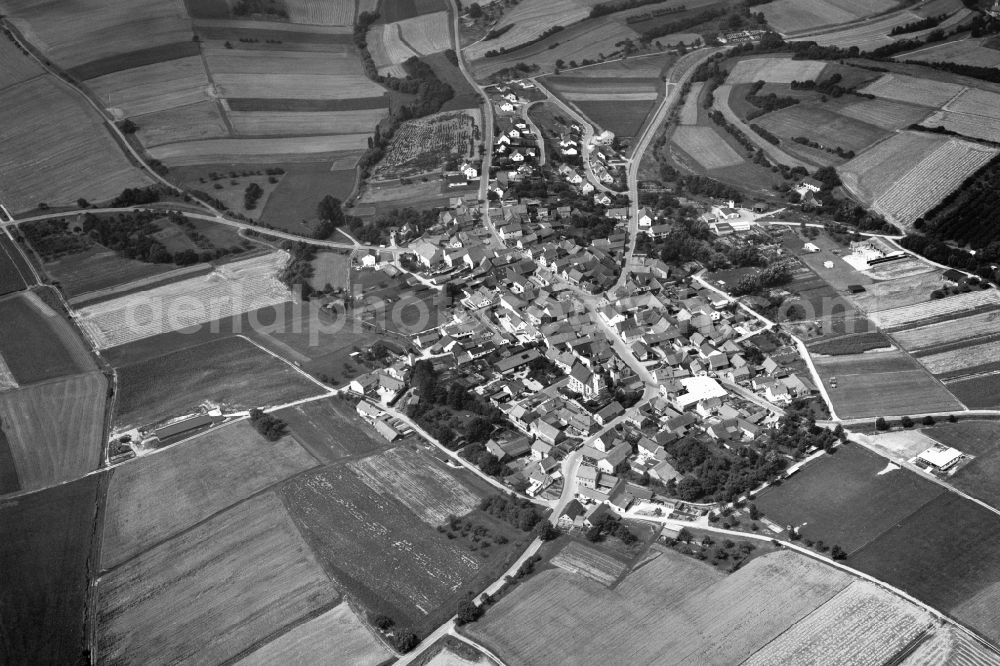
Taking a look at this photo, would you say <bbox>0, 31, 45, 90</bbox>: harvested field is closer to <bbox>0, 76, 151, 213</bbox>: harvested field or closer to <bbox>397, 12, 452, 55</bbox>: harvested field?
<bbox>0, 76, 151, 213</bbox>: harvested field

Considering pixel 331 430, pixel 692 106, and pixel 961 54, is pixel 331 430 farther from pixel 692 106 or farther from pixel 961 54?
pixel 961 54

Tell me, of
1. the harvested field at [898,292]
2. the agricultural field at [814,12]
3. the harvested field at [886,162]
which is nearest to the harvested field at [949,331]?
the harvested field at [898,292]

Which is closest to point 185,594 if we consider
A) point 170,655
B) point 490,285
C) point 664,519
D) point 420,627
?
point 170,655

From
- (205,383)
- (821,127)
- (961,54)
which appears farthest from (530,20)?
(205,383)

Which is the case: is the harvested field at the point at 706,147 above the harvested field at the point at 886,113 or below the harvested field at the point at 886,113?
below

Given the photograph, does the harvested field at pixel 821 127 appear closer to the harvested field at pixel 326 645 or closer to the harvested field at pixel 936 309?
the harvested field at pixel 936 309

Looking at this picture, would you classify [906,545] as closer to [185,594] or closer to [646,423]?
[646,423]

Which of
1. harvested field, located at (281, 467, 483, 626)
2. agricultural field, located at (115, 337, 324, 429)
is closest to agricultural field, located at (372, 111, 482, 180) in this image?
agricultural field, located at (115, 337, 324, 429)
